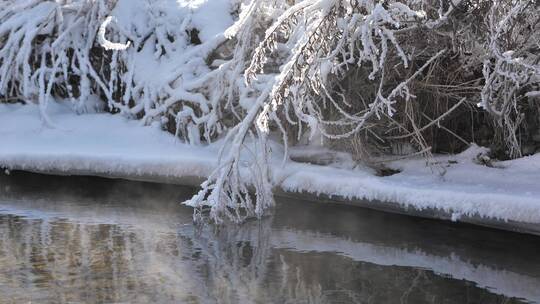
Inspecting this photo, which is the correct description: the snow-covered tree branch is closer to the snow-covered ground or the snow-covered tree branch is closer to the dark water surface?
the snow-covered ground

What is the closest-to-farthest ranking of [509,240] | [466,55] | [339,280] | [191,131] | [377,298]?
[377,298] → [339,280] → [509,240] → [466,55] → [191,131]

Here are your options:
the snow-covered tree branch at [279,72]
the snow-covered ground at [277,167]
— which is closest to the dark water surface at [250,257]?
the snow-covered ground at [277,167]

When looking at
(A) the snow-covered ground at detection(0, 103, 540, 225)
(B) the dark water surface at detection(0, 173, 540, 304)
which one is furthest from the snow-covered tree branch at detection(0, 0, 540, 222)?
(B) the dark water surface at detection(0, 173, 540, 304)

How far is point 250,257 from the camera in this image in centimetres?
567

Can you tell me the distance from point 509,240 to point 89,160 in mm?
4125

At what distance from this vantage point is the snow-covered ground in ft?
20.2

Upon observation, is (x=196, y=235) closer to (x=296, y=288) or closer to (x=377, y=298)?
(x=296, y=288)

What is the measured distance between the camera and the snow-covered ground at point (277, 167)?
6.15m

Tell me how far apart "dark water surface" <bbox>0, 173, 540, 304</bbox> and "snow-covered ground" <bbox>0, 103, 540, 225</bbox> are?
A: 268 millimetres

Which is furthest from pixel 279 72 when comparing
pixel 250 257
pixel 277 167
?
pixel 250 257

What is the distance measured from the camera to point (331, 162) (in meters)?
7.62

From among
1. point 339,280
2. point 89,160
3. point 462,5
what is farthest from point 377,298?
point 89,160

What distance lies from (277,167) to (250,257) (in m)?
1.81

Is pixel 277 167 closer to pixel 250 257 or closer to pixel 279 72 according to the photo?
pixel 279 72
